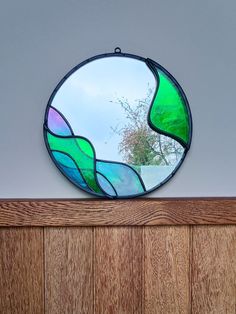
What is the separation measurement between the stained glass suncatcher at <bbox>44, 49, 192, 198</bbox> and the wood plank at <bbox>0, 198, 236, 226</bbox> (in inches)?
1.5

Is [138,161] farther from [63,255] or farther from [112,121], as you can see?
[63,255]

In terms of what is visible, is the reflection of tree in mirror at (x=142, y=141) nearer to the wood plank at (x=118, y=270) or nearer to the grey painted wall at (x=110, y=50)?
the grey painted wall at (x=110, y=50)

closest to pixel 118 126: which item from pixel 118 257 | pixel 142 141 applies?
pixel 142 141

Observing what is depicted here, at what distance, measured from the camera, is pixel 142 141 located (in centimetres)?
90

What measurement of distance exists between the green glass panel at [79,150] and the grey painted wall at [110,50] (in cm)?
4

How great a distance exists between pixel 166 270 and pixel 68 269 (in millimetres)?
254

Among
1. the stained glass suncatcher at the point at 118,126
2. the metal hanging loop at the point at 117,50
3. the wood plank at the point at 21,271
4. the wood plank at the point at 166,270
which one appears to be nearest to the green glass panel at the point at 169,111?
the stained glass suncatcher at the point at 118,126

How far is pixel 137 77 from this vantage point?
891 mm

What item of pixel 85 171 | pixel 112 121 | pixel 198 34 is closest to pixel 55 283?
pixel 85 171

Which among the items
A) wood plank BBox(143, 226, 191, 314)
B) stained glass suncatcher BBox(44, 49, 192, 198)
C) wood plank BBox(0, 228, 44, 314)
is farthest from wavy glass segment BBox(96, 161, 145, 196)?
wood plank BBox(0, 228, 44, 314)

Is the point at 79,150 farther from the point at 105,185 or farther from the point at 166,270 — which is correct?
the point at 166,270

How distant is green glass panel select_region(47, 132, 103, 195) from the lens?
2.86 ft

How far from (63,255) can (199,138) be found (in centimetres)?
47

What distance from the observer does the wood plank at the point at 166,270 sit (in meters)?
0.89
